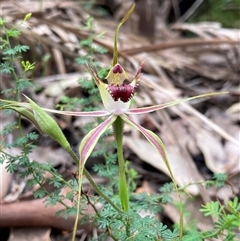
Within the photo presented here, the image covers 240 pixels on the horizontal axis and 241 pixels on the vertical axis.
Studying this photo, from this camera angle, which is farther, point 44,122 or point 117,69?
point 117,69

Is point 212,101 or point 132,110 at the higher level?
point 132,110

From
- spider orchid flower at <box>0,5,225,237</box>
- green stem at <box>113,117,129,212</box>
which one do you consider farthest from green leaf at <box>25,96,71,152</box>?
green stem at <box>113,117,129,212</box>

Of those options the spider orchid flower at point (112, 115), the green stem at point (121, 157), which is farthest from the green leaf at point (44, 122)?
the green stem at point (121, 157)

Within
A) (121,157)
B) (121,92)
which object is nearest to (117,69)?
(121,92)

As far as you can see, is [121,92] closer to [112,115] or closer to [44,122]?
[112,115]

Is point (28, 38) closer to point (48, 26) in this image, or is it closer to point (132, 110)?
point (48, 26)

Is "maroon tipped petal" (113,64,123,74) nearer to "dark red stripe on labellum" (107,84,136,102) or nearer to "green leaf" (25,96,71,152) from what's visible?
"dark red stripe on labellum" (107,84,136,102)

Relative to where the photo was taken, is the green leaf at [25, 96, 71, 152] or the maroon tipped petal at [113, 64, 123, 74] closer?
the green leaf at [25, 96, 71, 152]

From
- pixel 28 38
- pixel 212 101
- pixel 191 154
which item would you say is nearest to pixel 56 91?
pixel 28 38
